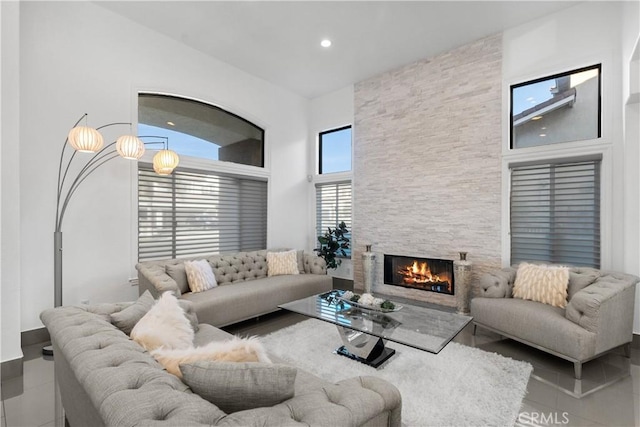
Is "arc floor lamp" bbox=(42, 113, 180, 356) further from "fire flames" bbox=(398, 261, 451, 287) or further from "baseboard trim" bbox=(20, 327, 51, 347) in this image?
"fire flames" bbox=(398, 261, 451, 287)

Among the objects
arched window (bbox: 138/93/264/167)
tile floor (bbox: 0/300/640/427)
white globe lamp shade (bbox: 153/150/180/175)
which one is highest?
arched window (bbox: 138/93/264/167)

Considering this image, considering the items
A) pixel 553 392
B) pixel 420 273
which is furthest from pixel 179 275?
pixel 553 392

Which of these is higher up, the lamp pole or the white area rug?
the lamp pole

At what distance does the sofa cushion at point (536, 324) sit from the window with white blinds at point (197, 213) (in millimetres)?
3803

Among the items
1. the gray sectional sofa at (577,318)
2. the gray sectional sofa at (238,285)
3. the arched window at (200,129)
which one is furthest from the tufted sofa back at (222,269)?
the gray sectional sofa at (577,318)

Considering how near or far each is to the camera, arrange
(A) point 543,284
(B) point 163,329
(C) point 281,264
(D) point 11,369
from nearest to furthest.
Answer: (B) point 163,329
(D) point 11,369
(A) point 543,284
(C) point 281,264

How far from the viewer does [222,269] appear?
4.34 m

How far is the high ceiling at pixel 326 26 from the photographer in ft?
12.3

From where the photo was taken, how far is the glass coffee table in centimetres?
245

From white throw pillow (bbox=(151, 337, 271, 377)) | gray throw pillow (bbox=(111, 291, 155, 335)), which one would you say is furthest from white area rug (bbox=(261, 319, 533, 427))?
gray throw pillow (bbox=(111, 291, 155, 335))

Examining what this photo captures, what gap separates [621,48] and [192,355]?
5153 mm

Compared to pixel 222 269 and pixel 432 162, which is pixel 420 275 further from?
pixel 222 269

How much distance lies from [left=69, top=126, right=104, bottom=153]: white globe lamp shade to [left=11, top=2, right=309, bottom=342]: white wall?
2.47ft

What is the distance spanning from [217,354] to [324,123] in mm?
5622
